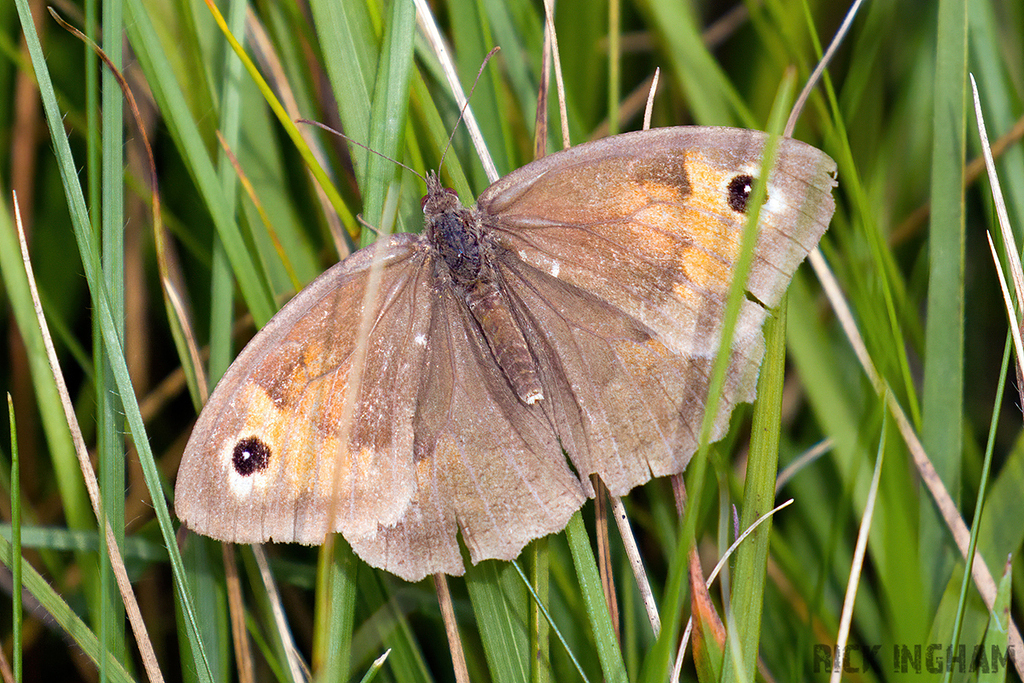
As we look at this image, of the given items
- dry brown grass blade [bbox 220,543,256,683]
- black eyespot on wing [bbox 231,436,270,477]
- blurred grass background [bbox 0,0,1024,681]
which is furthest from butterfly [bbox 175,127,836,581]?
dry brown grass blade [bbox 220,543,256,683]

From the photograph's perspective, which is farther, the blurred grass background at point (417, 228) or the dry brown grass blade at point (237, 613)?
the dry brown grass blade at point (237, 613)

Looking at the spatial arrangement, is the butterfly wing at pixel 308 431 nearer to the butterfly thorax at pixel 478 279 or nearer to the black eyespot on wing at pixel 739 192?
the butterfly thorax at pixel 478 279

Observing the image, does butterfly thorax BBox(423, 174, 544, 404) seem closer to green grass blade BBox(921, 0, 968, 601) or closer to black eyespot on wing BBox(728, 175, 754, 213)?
black eyespot on wing BBox(728, 175, 754, 213)

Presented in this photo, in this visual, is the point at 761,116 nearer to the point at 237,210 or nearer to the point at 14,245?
the point at 237,210

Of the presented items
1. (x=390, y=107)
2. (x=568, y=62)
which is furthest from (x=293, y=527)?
(x=568, y=62)

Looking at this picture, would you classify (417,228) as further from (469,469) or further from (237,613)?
(237,613)

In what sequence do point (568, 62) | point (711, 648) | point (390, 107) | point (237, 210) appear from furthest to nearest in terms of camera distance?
point (568, 62)
point (237, 210)
point (390, 107)
point (711, 648)

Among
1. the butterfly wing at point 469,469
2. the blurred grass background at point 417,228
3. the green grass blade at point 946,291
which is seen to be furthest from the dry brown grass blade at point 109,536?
the green grass blade at point 946,291
